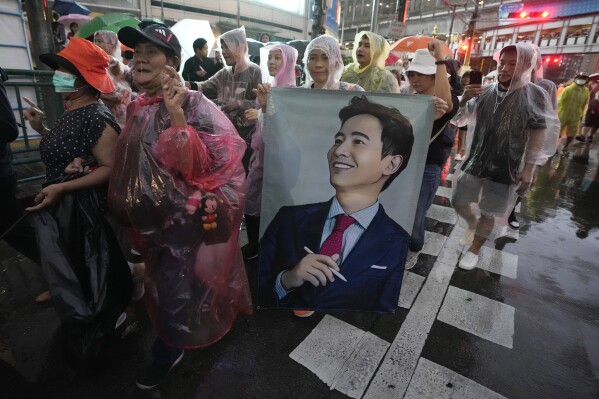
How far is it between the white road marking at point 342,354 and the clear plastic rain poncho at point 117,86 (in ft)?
8.28

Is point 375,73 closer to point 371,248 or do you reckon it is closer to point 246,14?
point 371,248

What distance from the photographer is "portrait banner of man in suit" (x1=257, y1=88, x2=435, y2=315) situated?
192 cm

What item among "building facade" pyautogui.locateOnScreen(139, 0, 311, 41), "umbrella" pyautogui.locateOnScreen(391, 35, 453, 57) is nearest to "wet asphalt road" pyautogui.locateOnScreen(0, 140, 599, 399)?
"umbrella" pyautogui.locateOnScreen(391, 35, 453, 57)

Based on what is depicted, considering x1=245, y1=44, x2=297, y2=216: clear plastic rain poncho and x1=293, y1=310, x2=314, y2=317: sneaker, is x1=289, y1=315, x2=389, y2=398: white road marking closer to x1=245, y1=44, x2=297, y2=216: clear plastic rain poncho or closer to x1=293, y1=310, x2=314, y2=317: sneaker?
x1=293, y1=310, x2=314, y2=317: sneaker

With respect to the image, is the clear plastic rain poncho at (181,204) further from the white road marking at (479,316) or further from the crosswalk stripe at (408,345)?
the white road marking at (479,316)

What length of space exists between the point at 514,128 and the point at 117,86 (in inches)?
161

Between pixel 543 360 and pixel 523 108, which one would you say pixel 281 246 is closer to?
pixel 543 360

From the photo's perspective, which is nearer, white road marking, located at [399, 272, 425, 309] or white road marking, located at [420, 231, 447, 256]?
white road marking, located at [399, 272, 425, 309]

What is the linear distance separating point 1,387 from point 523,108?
4255 mm

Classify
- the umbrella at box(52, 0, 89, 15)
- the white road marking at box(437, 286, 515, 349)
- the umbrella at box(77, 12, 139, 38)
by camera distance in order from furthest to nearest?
1. the umbrella at box(52, 0, 89, 15)
2. the umbrella at box(77, 12, 139, 38)
3. the white road marking at box(437, 286, 515, 349)

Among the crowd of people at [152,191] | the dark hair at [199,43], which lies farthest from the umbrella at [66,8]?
the crowd of people at [152,191]

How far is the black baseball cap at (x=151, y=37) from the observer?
5.24ft

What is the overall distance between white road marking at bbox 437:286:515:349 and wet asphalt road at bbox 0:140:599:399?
0.01 m

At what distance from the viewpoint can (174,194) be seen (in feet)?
5.28
